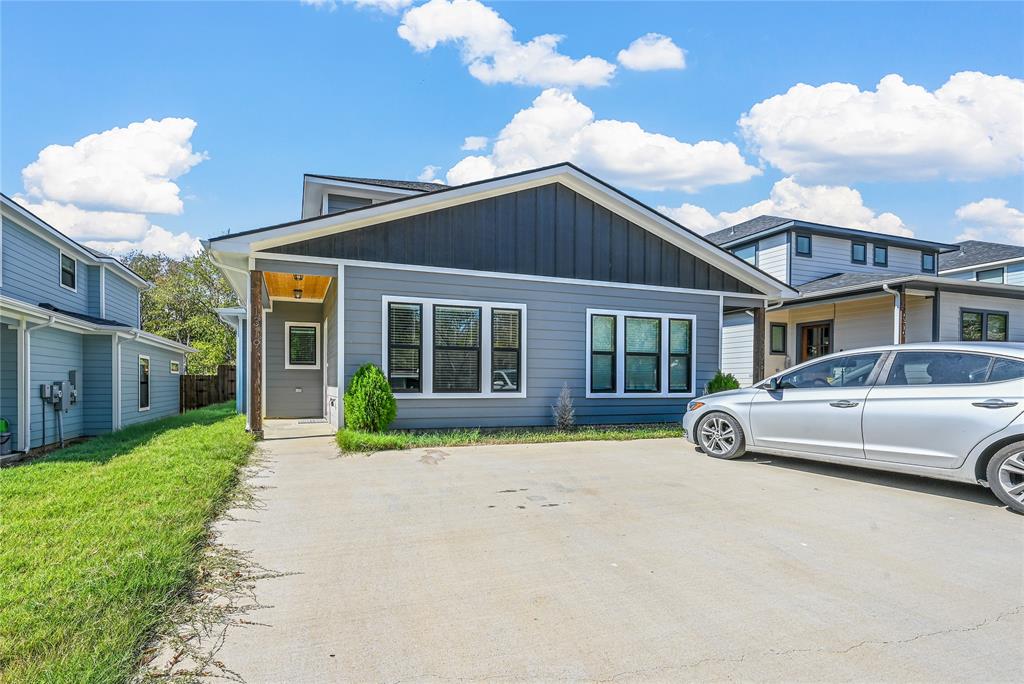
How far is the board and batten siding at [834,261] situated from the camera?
17.2m

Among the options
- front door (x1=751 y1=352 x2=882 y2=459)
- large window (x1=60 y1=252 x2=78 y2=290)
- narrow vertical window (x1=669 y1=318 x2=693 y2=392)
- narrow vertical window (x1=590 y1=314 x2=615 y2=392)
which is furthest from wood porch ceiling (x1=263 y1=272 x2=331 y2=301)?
front door (x1=751 y1=352 x2=882 y2=459)

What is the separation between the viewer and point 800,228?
670 inches

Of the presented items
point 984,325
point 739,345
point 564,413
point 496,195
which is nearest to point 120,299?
point 496,195

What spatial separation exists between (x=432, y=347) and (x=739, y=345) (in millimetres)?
12739

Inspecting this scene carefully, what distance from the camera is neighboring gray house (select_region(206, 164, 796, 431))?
338 inches

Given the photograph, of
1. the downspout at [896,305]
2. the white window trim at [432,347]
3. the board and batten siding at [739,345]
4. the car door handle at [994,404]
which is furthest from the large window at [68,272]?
the downspout at [896,305]

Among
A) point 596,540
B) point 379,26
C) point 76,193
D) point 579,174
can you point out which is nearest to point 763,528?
point 596,540

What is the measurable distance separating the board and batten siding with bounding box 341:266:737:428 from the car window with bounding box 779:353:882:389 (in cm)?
429

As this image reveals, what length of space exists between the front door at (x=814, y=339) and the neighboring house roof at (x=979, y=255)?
421 inches

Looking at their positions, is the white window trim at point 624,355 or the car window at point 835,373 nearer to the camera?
the car window at point 835,373

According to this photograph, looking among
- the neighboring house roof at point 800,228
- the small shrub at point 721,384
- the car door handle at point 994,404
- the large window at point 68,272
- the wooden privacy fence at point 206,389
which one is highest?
the neighboring house roof at point 800,228

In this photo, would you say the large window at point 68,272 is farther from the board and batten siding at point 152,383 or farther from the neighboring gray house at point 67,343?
the board and batten siding at point 152,383

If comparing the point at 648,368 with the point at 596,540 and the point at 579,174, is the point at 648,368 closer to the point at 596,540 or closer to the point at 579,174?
the point at 579,174

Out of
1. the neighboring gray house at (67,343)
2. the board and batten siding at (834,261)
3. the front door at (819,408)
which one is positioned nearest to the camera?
the front door at (819,408)
